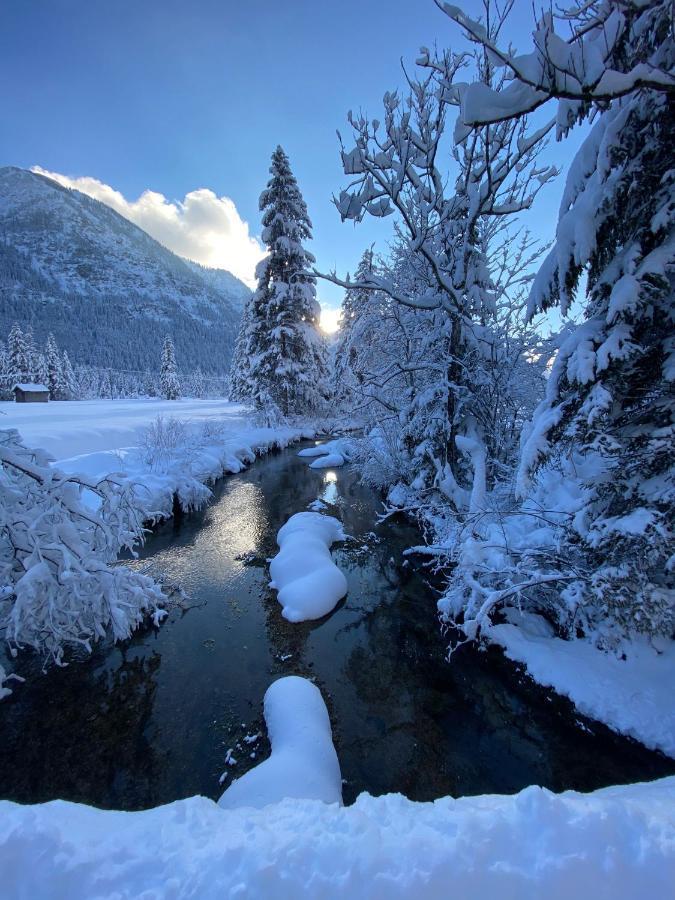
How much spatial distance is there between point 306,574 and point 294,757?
135 inches

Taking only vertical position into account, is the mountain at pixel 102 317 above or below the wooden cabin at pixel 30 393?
above

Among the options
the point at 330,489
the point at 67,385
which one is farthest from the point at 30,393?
the point at 330,489

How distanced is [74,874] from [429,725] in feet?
11.8

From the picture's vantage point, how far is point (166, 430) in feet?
44.1

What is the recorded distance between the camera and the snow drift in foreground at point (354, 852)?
4.99 ft

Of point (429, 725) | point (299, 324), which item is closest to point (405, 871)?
point (429, 725)

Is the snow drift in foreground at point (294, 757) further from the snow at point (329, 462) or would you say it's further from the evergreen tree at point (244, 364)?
the evergreen tree at point (244, 364)

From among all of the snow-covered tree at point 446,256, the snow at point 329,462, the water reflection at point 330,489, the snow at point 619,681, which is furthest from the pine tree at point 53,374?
the snow at point 619,681

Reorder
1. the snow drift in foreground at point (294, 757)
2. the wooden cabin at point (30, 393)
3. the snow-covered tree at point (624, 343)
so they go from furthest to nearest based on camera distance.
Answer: the wooden cabin at point (30, 393)
the snow-covered tree at point (624, 343)
the snow drift in foreground at point (294, 757)

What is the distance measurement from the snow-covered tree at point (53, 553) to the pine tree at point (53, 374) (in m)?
55.7

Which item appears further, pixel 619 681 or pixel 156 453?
pixel 156 453

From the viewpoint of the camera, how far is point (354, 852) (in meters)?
1.66

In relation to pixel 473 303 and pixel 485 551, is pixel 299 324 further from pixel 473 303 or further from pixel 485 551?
pixel 485 551

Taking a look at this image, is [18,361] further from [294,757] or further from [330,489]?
[294,757]
